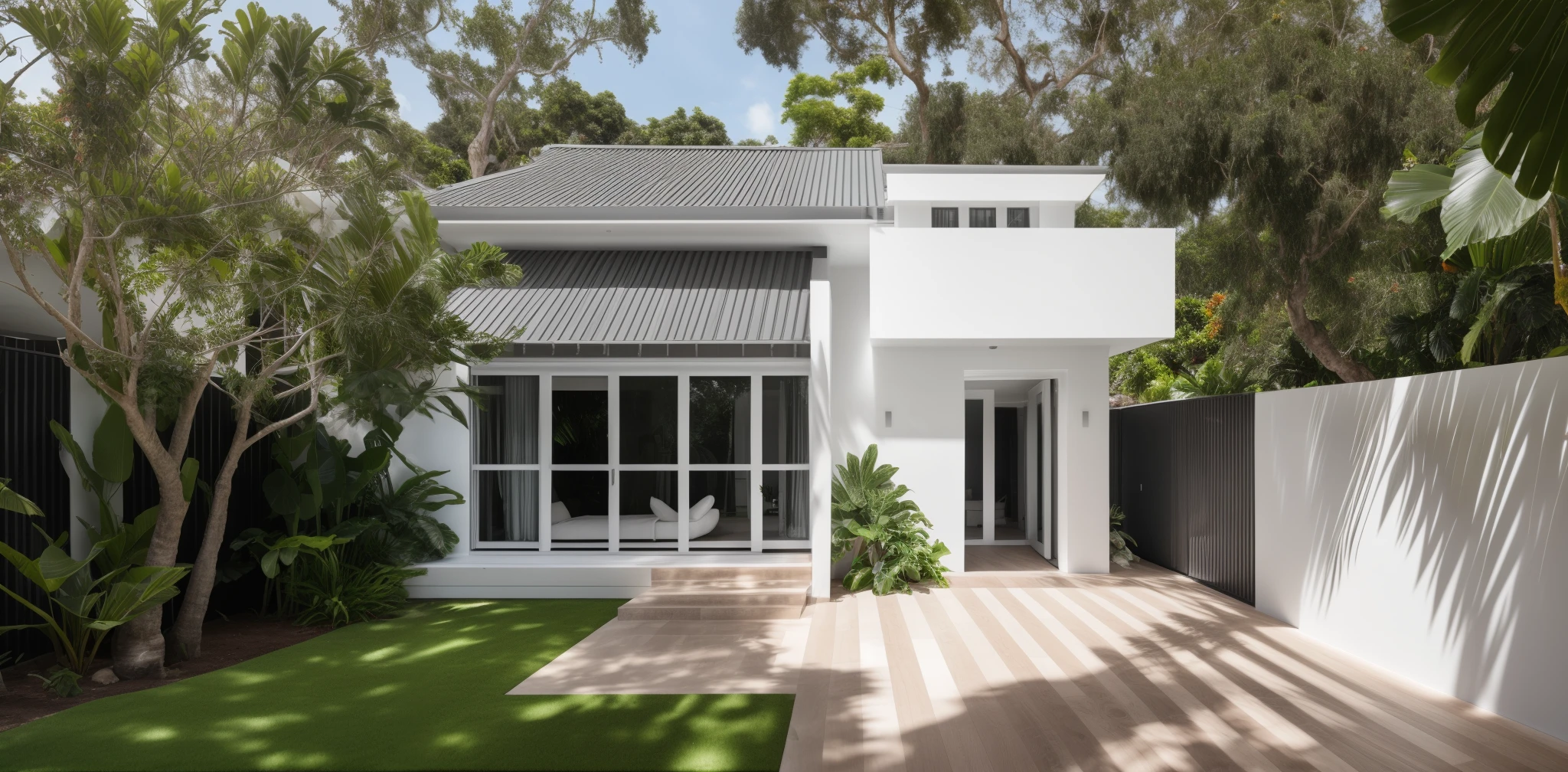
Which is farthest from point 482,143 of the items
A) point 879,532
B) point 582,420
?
point 879,532

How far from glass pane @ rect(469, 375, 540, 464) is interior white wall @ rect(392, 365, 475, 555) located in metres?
0.22

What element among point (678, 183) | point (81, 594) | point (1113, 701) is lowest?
point (1113, 701)

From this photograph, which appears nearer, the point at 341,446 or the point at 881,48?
the point at 341,446

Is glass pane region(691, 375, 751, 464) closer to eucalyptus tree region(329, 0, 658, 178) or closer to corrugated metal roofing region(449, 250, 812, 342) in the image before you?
corrugated metal roofing region(449, 250, 812, 342)

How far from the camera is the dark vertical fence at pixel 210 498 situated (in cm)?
877

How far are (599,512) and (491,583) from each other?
170 cm

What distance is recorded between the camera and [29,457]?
24.3 ft

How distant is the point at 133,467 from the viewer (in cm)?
845

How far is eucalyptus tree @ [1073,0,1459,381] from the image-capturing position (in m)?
14.8

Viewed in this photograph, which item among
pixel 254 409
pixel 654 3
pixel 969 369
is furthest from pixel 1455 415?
pixel 654 3

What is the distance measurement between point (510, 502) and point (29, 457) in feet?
17.1

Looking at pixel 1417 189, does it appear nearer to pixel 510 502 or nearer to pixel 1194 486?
pixel 1194 486

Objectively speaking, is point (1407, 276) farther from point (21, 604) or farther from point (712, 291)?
point (21, 604)

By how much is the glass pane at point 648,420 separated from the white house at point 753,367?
0.08 feet
